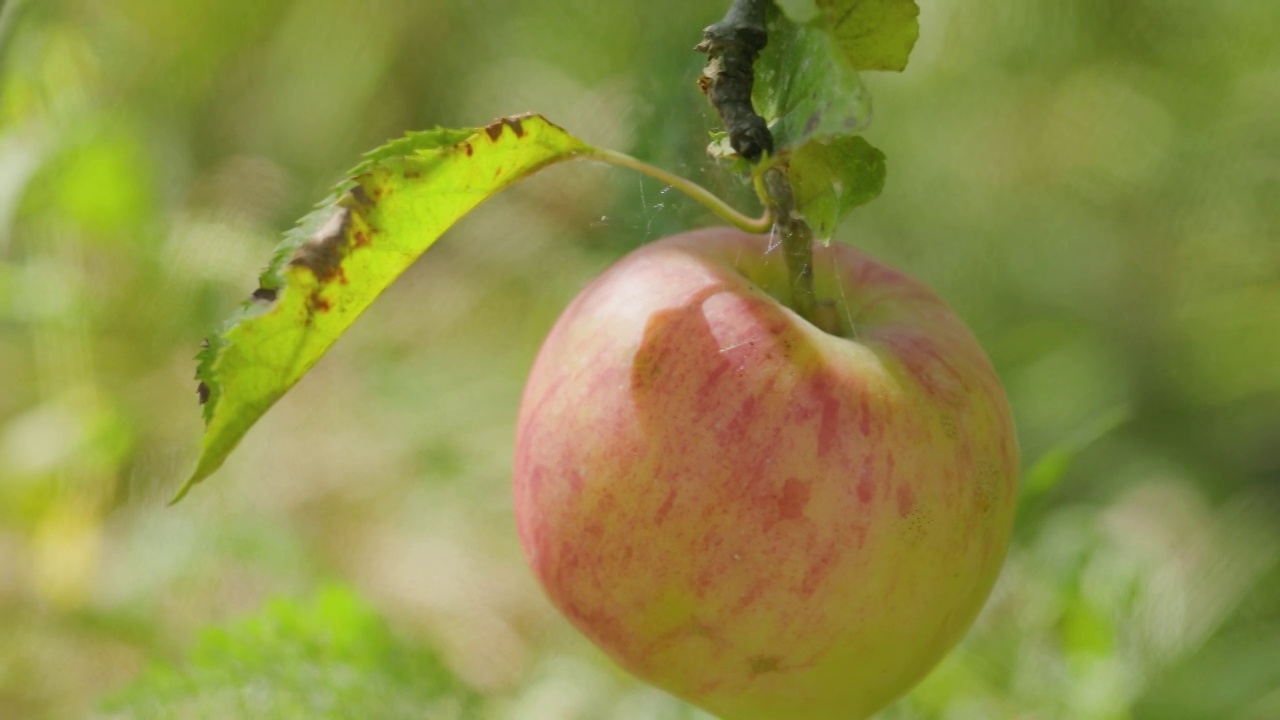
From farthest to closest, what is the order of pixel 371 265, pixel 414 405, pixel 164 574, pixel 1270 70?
pixel 414 405 < pixel 164 574 < pixel 1270 70 < pixel 371 265

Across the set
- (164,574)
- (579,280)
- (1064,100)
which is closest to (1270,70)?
(1064,100)

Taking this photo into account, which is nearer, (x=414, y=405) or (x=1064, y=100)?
(x=1064, y=100)

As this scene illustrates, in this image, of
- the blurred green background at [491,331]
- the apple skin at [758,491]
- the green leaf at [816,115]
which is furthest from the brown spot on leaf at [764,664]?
the blurred green background at [491,331]

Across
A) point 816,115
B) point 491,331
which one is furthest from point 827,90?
point 491,331

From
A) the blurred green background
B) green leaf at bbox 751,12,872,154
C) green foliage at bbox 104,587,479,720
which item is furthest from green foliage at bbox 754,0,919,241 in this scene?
green foliage at bbox 104,587,479,720

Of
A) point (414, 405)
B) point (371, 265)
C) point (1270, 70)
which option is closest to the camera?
point (371, 265)

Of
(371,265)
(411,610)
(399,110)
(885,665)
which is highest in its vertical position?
(399,110)

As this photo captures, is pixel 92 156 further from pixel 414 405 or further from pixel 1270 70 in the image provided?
pixel 1270 70

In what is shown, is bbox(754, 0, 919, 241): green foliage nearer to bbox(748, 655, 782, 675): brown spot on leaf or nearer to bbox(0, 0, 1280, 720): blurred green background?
bbox(748, 655, 782, 675): brown spot on leaf
